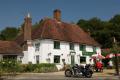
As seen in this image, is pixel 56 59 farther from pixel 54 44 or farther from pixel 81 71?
pixel 81 71

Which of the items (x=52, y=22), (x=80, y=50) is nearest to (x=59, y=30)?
(x=52, y=22)

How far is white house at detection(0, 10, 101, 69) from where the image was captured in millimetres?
46125

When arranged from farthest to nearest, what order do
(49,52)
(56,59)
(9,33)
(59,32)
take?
(9,33) → (59,32) → (56,59) → (49,52)

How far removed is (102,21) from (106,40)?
1054 cm

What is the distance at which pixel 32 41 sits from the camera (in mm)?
47969

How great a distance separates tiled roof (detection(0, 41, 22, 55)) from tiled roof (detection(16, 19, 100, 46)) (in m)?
1.92

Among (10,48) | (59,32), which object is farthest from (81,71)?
(10,48)

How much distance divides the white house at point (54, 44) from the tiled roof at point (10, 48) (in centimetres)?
94

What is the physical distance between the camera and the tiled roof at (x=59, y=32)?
155 ft

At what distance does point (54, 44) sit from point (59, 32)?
11.3ft

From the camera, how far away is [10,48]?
4806cm

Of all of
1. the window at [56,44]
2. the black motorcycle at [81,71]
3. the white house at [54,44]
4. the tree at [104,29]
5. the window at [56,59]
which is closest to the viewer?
the black motorcycle at [81,71]

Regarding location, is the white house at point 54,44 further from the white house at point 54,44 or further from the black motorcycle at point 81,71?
the black motorcycle at point 81,71

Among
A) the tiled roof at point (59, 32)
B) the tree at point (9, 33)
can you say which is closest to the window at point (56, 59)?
the tiled roof at point (59, 32)
